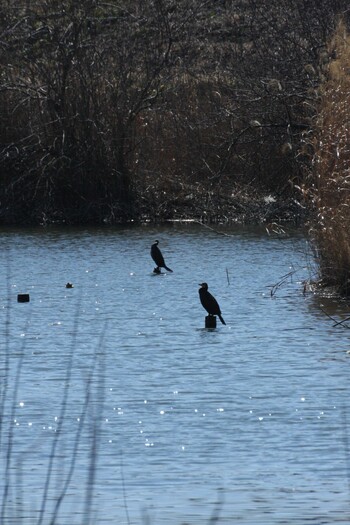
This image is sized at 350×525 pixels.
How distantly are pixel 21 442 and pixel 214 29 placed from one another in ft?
185

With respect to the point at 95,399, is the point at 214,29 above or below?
above

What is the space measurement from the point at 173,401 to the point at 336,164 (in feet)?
23.7

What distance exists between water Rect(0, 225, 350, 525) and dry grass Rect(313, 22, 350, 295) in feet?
2.60

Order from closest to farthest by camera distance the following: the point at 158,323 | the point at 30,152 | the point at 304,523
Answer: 1. the point at 304,523
2. the point at 158,323
3. the point at 30,152

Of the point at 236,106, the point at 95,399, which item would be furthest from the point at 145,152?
the point at 95,399

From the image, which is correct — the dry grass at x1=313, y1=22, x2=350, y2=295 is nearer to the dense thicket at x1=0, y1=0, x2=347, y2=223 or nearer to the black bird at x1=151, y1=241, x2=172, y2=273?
the black bird at x1=151, y1=241, x2=172, y2=273

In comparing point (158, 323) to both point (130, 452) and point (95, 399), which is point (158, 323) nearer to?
point (95, 399)

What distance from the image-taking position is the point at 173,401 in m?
12.5

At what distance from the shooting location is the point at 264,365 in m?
14.6

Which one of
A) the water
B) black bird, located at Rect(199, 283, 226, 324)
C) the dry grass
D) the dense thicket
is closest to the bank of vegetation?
the dry grass

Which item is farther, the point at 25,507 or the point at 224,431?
the point at 224,431

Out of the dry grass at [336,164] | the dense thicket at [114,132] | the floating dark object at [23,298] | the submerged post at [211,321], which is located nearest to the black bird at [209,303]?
the submerged post at [211,321]

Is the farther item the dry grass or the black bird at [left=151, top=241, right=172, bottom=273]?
the black bird at [left=151, top=241, right=172, bottom=273]

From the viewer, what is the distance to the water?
28.9ft
